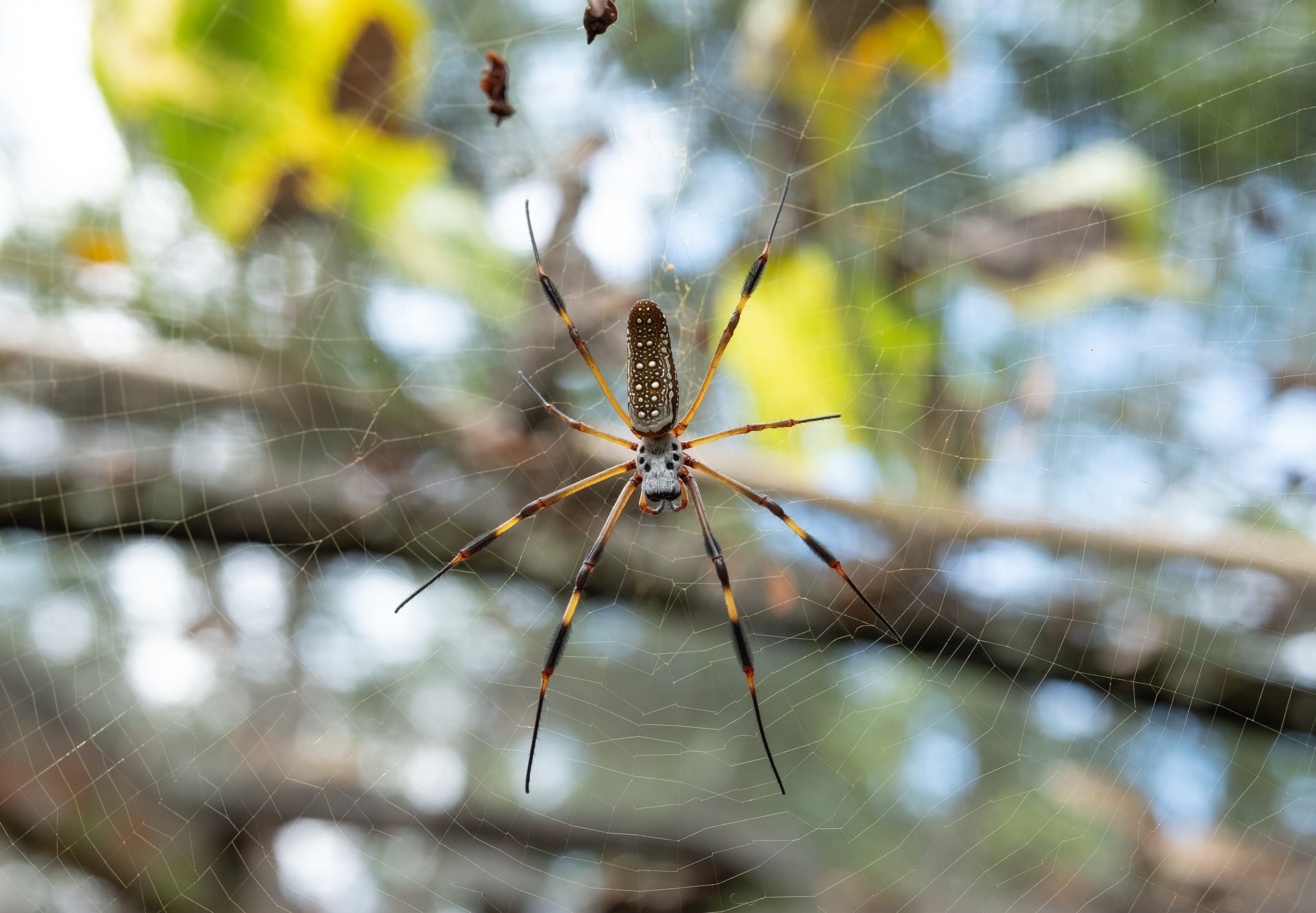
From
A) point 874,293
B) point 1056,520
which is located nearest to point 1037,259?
point 874,293

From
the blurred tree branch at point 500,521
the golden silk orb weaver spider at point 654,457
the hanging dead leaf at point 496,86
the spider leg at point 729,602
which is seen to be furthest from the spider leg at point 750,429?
the hanging dead leaf at point 496,86

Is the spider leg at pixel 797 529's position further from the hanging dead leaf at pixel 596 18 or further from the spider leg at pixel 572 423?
the hanging dead leaf at pixel 596 18

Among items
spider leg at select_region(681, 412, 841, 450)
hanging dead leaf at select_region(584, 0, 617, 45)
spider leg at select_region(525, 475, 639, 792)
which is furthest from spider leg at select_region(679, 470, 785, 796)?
hanging dead leaf at select_region(584, 0, 617, 45)

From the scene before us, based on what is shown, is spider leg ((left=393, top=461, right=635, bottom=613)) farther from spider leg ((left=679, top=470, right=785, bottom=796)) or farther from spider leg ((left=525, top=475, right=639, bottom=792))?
spider leg ((left=679, top=470, right=785, bottom=796))

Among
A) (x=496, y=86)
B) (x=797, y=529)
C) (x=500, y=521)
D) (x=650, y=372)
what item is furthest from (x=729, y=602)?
(x=496, y=86)

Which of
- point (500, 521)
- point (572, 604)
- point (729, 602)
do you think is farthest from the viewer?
point (500, 521)

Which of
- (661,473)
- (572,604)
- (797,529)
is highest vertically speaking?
(661,473)

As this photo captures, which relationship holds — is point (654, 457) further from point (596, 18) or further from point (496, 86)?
point (596, 18)
